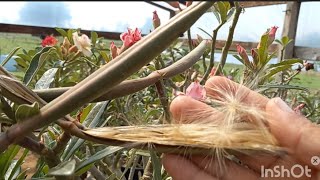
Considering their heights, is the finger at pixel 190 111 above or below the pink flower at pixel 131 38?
below

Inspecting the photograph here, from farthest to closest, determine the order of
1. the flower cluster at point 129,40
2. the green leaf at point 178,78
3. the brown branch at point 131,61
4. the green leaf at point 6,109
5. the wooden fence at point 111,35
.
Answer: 1. the wooden fence at point 111,35
2. the green leaf at point 178,78
3. the flower cluster at point 129,40
4. the green leaf at point 6,109
5. the brown branch at point 131,61

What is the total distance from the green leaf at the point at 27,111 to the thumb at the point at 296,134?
25 centimetres

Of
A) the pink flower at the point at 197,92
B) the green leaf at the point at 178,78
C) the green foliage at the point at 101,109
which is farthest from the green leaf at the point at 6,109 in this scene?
the green leaf at the point at 178,78

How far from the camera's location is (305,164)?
489 mm

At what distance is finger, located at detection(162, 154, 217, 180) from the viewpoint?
487mm

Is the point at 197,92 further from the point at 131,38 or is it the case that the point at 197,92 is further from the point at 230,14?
the point at 230,14

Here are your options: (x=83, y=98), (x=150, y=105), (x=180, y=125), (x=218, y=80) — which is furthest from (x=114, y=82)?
(x=150, y=105)

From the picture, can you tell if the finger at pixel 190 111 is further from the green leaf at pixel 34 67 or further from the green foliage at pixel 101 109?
the green leaf at pixel 34 67

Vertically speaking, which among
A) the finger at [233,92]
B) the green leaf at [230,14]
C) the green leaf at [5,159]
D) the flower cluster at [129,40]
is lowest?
the green leaf at [5,159]

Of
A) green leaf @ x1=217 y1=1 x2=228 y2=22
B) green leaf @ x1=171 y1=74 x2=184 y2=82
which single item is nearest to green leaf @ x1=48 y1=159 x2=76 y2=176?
green leaf @ x1=217 y1=1 x2=228 y2=22

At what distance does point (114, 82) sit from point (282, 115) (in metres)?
0.24

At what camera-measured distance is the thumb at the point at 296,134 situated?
47cm

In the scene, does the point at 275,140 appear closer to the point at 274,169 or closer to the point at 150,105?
the point at 274,169

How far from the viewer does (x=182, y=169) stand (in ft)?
1.61
